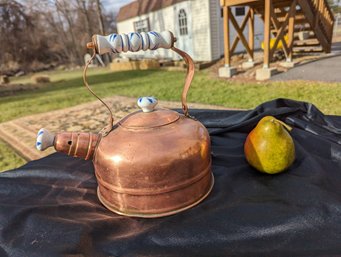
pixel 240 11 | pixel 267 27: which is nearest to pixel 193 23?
pixel 240 11

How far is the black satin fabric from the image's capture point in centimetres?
105

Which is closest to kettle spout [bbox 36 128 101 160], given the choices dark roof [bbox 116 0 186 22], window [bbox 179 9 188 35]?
window [bbox 179 9 188 35]

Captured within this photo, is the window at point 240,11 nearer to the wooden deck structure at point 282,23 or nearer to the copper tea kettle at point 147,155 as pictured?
the wooden deck structure at point 282,23

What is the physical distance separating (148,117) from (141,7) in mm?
19817

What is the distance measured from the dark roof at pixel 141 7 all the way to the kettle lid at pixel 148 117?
14869 mm

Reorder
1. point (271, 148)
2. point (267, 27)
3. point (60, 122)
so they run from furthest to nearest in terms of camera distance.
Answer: point (267, 27)
point (60, 122)
point (271, 148)

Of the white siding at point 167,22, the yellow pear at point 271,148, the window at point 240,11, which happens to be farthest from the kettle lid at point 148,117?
the window at point 240,11

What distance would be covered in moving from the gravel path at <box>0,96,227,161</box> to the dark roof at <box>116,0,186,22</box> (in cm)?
1129

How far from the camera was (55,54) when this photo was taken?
26156 millimetres

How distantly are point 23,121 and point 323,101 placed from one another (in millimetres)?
5480

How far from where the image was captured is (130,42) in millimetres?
1205

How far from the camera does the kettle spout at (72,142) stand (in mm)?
1282

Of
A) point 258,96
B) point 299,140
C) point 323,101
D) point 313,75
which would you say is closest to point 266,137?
point 299,140

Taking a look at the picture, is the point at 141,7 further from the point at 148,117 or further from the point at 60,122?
the point at 148,117
